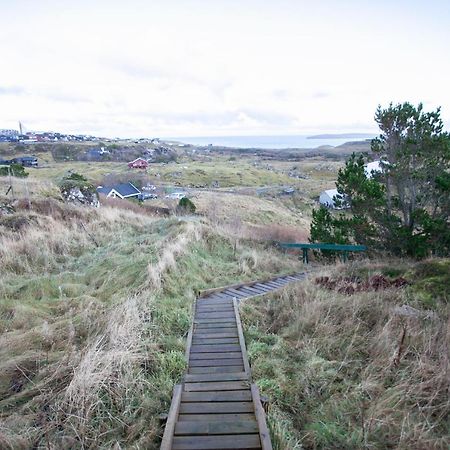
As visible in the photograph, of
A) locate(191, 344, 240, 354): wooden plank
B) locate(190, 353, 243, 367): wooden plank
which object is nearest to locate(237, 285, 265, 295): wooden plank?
locate(191, 344, 240, 354): wooden plank

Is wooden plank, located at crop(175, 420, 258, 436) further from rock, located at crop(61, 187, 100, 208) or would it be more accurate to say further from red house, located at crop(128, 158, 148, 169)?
red house, located at crop(128, 158, 148, 169)

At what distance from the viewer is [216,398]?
14.0 feet

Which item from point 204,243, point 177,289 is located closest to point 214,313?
point 177,289

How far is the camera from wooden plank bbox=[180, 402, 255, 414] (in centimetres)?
403

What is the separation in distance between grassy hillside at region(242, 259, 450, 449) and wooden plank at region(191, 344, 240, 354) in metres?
0.29

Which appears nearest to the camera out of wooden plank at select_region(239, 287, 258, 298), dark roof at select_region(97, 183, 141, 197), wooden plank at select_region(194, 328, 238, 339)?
wooden plank at select_region(194, 328, 238, 339)

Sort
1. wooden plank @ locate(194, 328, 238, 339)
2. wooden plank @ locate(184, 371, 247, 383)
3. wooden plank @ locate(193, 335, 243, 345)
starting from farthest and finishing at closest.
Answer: wooden plank @ locate(194, 328, 238, 339) → wooden plank @ locate(193, 335, 243, 345) → wooden plank @ locate(184, 371, 247, 383)

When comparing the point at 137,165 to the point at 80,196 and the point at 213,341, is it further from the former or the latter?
the point at 213,341

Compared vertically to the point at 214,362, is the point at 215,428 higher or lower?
higher

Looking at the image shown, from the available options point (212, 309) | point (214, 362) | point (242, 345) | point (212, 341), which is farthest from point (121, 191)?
point (214, 362)

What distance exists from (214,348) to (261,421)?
1.98 m

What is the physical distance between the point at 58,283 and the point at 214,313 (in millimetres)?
3562

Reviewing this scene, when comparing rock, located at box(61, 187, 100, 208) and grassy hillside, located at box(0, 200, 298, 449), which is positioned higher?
rock, located at box(61, 187, 100, 208)

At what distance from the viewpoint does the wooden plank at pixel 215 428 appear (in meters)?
3.66
